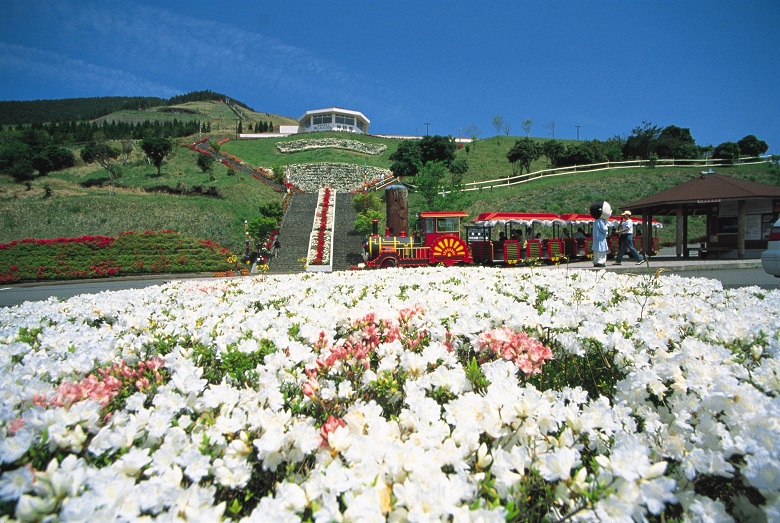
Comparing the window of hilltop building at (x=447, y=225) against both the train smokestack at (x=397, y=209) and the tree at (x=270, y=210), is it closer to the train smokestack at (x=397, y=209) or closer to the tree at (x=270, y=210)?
the train smokestack at (x=397, y=209)

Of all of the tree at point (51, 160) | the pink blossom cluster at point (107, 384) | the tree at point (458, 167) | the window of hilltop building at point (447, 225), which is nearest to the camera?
the pink blossom cluster at point (107, 384)

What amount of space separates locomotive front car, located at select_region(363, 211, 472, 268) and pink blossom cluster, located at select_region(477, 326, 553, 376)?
42.9ft

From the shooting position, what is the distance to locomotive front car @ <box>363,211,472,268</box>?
51.5 ft

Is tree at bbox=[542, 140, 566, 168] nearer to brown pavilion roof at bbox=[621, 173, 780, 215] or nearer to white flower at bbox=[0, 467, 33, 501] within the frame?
brown pavilion roof at bbox=[621, 173, 780, 215]

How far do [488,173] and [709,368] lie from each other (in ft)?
175

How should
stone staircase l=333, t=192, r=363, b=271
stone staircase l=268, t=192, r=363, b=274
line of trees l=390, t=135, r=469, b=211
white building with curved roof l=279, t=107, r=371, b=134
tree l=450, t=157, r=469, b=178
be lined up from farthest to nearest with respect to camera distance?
white building with curved roof l=279, t=107, r=371, b=134
tree l=450, t=157, r=469, b=178
line of trees l=390, t=135, r=469, b=211
stone staircase l=333, t=192, r=363, b=271
stone staircase l=268, t=192, r=363, b=274

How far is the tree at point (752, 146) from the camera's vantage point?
58.2 metres

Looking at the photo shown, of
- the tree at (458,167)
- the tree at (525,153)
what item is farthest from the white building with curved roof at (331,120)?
the tree at (525,153)

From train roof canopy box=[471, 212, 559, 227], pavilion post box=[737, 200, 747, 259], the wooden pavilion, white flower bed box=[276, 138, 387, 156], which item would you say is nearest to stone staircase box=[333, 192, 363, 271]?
train roof canopy box=[471, 212, 559, 227]

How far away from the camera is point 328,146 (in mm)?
62844

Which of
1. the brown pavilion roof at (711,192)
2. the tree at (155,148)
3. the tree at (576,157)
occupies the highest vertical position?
the tree at (576,157)

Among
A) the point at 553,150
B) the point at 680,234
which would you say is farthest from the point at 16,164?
the point at 553,150

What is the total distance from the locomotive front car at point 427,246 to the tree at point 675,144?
51495mm

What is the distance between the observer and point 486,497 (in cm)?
124
